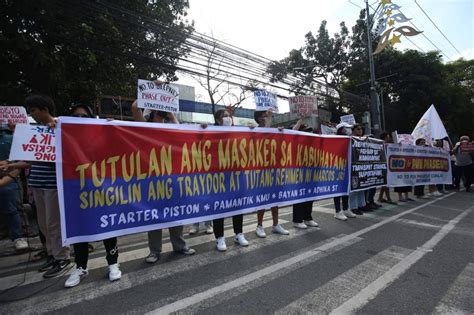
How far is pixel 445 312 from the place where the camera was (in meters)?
2.58

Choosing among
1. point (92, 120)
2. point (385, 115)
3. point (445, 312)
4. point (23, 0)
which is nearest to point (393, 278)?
point (445, 312)

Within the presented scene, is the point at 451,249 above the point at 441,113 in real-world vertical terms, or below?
below

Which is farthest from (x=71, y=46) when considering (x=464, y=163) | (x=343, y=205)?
(x=464, y=163)

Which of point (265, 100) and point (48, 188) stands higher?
point (265, 100)

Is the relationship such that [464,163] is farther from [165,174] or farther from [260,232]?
[165,174]

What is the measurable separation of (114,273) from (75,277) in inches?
14.6

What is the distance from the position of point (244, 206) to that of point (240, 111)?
31.8 meters

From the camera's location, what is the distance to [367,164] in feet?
22.5

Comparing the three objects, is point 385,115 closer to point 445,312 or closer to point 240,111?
point 240,111

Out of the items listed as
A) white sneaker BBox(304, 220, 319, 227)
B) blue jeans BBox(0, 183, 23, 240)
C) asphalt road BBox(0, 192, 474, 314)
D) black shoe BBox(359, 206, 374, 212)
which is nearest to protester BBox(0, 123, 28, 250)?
blue jeans BBox(0, 183, 23, 240)

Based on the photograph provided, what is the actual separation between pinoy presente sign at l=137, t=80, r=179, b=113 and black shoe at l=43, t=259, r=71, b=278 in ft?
6.51

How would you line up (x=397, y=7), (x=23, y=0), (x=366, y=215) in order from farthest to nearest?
(x=397, y=7) → (x=23, y=0) → (x=366, y=215)

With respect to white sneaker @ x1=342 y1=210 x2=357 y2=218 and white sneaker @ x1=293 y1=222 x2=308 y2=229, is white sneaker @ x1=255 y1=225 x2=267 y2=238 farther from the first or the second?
white sneaker @ x1=342 y1=210 x2=357 y2=218

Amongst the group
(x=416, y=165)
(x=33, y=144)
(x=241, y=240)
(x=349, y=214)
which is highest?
(x=33, y=144)
